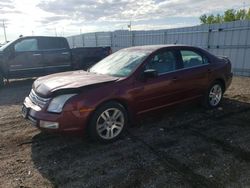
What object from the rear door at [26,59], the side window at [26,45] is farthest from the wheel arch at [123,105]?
the side window at [26,45]

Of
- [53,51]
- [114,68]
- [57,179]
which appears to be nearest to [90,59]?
[53,51]

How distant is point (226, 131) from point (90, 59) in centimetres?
766

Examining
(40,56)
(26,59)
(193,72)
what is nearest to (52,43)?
(40,56)

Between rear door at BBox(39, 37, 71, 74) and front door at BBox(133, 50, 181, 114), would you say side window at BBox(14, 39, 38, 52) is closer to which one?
rear door at BBox(39, 37, 71, 74)

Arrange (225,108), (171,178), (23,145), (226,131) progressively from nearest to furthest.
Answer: (171,178) → (23,145) → (226,131) → (225,108)

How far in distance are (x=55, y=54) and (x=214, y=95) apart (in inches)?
271

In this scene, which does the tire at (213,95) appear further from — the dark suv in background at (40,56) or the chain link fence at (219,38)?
the dark suv in background at (40,56)

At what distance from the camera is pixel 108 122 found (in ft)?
14.0

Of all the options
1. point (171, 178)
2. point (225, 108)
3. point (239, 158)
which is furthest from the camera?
point (225, 108)

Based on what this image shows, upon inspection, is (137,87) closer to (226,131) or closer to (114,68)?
(114,68)

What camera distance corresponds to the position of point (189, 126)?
197 inches

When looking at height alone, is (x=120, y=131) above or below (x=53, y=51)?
below

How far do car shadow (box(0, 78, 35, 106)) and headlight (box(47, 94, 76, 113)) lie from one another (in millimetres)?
3864

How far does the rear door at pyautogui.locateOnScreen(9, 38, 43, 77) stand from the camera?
9.77 meters
